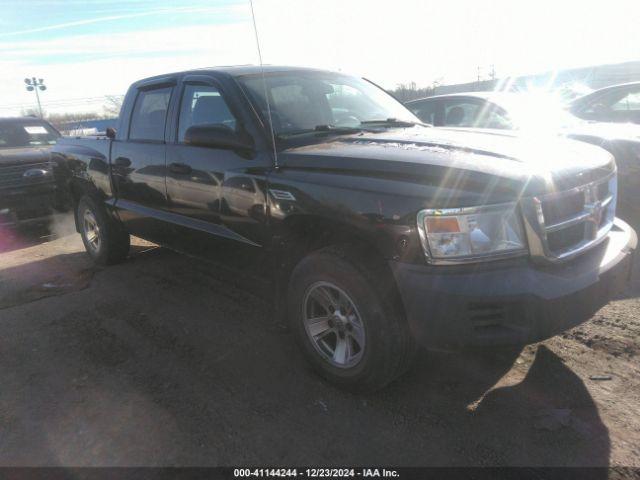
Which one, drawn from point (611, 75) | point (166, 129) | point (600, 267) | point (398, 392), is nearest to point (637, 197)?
point (600, 267)

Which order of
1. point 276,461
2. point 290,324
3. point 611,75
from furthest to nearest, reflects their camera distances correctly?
point 611,75, point 290,324, point 276,461

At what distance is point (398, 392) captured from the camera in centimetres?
298

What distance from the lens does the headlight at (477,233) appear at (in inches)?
93.3

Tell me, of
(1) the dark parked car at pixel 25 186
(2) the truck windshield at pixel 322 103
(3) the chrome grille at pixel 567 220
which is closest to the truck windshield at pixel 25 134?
(1) the dark parked car at pixel 25 186

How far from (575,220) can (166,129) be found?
10.6 ft

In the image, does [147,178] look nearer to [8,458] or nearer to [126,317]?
[126,317]

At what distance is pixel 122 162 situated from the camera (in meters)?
4.84

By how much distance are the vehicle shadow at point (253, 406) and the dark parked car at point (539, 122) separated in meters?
3.45

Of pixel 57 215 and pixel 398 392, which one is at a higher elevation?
pixel 57 215

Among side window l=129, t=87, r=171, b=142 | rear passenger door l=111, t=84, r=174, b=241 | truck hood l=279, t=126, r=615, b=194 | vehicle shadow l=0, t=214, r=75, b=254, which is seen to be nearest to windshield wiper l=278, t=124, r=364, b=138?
truck hood l=279, t=126, r=615, b=194

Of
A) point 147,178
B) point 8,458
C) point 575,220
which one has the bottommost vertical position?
point 8,458

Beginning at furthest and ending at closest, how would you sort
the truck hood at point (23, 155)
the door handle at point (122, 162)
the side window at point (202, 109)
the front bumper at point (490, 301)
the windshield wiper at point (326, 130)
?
the truck hood at point (23, 155)
the door handle at point (122, 162)
the side window at point (202, 109)
the windshield wiper at point (326, 130)
the front bumper at point (490, 301)

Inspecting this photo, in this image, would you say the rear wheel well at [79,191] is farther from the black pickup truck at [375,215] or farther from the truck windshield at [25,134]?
the truck windshield at [25,134]

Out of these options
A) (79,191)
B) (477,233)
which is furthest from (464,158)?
(79,191)
